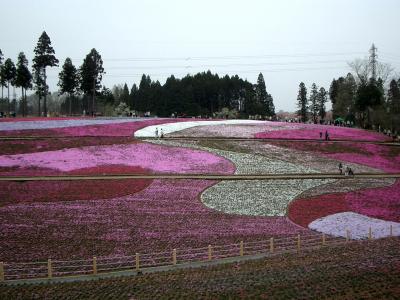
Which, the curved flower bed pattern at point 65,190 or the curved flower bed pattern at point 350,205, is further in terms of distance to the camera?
the curved flower bed pattern at point 65,190

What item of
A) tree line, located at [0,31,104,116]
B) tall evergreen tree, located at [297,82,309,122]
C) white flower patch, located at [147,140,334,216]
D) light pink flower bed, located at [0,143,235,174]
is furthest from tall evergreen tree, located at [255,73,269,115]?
white flower patch, located at [147,140,334,216]

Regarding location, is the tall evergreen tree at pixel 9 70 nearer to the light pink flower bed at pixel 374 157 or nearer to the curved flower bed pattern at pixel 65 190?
the curved flower bed pattern at pixel 65 190

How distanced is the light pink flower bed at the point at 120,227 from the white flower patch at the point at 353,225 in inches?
82.3

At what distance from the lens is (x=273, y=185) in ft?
127

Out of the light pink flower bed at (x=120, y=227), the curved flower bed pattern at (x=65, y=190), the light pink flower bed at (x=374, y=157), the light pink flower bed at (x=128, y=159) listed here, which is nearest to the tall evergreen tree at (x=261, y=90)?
the light pink flower bed at (x=374, y=157)

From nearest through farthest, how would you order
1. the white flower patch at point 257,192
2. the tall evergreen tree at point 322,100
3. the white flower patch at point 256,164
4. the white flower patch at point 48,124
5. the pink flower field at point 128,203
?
1. the pink flower field at point 128,203
2. the white flower patch at point 257,192
3. the white flower patch at point 256,164
4. the white flower patch at point 48,124
5. the tall evergreen tree at point 322,100

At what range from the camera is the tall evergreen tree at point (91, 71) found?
85.3 m

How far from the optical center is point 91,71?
8544 centimetres

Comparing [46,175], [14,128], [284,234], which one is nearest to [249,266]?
[284,234]

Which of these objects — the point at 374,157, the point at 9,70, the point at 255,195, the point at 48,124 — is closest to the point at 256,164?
the point at 255,195

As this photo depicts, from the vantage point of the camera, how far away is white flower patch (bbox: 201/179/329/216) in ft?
107

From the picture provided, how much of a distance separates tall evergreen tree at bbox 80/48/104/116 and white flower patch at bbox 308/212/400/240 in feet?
214

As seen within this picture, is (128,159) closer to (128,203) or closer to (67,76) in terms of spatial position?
(128,203)

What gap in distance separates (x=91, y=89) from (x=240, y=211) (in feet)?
206
